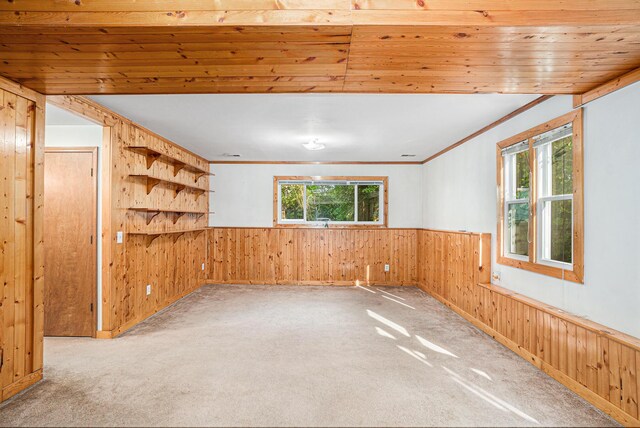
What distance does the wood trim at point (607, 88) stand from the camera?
218 centimetres

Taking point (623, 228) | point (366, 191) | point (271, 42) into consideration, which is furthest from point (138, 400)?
point (366, 191)

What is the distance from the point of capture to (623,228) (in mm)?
2285

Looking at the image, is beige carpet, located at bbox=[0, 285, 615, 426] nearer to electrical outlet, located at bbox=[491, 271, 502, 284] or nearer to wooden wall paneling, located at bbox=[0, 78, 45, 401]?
wooden wall paneling, located at bbox=[0, 78, 45, 401]

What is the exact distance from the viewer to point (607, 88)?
2389mm

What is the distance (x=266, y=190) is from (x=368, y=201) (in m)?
2.09

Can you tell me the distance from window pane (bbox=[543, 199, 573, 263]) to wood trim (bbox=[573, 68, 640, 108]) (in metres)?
0.82

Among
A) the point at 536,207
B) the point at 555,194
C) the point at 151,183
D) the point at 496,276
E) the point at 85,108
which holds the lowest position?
the point at 496,276

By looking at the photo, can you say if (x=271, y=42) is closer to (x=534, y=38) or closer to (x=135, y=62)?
(x=135, y=62)

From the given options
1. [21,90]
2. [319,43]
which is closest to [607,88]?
[319,43]

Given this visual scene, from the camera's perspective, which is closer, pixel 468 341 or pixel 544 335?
pixel 544 335

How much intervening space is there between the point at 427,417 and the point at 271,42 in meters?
2.46

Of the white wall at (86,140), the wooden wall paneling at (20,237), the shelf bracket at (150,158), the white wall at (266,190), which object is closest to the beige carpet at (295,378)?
the wooden wall paneling at (20,237)

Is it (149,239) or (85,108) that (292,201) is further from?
(85,108)

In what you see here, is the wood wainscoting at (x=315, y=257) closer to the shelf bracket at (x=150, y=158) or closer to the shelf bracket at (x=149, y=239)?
the shelf bracket at (x=149, y=239)
